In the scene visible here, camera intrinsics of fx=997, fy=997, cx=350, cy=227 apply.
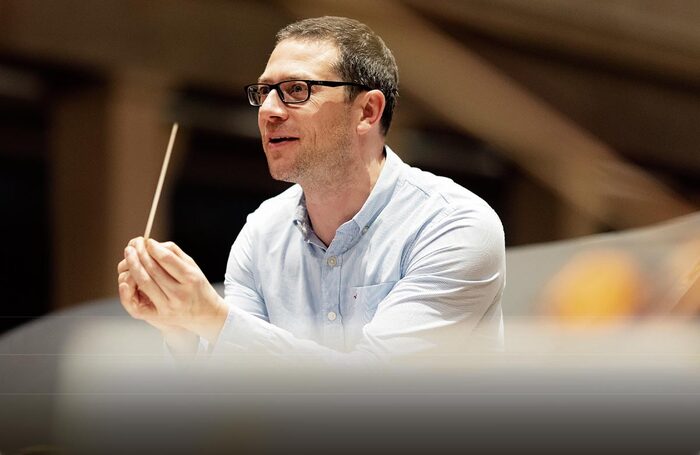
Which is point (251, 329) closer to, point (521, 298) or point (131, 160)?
point (521, 298)

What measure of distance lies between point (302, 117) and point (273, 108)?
2 centimetres

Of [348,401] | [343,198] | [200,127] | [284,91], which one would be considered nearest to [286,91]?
[284,91]

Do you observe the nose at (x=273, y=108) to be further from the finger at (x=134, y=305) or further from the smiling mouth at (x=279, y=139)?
the finger at (x=134, y=305)

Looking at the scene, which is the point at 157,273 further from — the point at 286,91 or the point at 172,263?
the point at 286,91

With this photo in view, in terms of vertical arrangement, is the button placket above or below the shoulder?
below

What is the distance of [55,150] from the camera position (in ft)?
6.17

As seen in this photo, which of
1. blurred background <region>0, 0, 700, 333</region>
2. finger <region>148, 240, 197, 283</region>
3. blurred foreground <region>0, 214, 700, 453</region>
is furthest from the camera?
blurred background <region>0, 0, 700, 333</region>

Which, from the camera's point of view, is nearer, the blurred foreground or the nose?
the blurred foreground

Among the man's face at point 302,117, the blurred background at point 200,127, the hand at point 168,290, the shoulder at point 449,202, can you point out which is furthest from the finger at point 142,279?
the blurred background at point 200,127

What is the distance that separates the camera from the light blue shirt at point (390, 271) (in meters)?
0.62

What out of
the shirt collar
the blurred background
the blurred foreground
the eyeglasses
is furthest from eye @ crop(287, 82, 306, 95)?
the blurred background

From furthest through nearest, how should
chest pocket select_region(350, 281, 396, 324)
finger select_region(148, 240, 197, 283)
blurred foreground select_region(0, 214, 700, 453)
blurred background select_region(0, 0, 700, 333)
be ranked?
blurred background select_region(0, 0, 700, 333) < chest pocket select_region(350, 281, 396, 324) < finger select_region(148, 240, 197, 283) < blurred foreground select_region(0, 214, 700, 453)

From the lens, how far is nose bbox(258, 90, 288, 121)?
583 millimetres

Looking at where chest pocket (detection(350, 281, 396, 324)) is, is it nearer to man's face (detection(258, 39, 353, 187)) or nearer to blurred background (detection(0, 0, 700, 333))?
man's face (detection(258, 39, 353, 187))
